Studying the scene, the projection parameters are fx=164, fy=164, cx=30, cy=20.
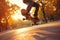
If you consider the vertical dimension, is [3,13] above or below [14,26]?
above

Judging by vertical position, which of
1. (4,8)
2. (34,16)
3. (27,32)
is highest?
(4,8)

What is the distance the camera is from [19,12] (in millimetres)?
1616

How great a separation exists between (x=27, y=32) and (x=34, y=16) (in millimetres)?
241

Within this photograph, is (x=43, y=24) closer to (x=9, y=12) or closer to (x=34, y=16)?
(x=34, y=16)

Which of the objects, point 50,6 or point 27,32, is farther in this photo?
point 50,6

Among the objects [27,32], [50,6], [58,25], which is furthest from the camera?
[50,6]

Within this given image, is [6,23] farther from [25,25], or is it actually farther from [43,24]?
[43,24]

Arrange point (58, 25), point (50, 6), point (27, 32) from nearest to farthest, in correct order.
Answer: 1. point (27, 32)
2. point (58, 25)
3. point (50, 6)

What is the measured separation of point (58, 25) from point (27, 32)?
0.33 metres

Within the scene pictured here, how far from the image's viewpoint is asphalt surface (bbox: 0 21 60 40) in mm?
1445

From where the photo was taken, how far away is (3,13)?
5.06 ft

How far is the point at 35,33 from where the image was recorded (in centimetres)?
152

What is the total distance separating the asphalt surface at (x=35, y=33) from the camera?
1.45 meters

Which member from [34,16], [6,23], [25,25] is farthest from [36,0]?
[6,23]
